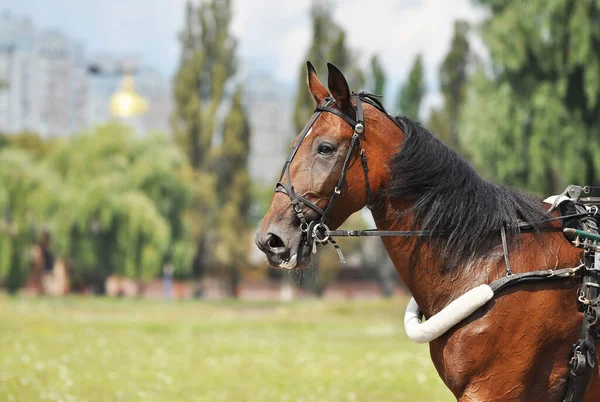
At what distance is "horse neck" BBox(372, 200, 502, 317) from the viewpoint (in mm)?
4059

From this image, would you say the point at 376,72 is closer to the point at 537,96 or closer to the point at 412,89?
the point at 412,89

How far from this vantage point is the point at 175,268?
37.2 meters

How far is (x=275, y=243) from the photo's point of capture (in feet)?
12.9

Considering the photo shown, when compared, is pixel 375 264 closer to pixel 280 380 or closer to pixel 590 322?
pixel 280 380

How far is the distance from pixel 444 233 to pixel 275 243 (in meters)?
0.89

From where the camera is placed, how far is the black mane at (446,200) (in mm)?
4062

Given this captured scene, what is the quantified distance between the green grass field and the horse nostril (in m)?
6.01

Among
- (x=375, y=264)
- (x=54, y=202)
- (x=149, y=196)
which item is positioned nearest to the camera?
(x=54, y=202)

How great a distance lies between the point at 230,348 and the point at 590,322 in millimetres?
12547

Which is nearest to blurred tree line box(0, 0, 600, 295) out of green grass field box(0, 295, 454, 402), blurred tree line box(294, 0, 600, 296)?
blurred tree line box(294, 0, 600, 296)

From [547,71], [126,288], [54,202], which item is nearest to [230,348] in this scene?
[547,71]

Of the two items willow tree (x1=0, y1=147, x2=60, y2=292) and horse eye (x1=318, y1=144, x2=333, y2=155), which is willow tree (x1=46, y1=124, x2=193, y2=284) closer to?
willow tree (x1=0, y1=147, x2=60, y2=292)

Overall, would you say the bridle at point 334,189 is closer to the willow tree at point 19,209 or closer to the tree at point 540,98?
the tree at point 540,98

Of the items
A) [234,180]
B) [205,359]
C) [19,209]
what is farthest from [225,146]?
[205,359]
